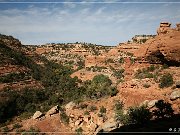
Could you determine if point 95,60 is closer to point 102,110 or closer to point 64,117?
point 64,117

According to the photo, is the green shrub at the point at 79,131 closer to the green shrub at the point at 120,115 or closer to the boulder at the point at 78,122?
the boulder at the point at 78,122

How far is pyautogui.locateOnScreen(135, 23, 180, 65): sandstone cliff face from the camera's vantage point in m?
25.5

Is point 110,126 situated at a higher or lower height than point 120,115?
lower

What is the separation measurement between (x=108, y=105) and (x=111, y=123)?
4.76 meters

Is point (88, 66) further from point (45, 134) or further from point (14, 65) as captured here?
point (45, 134)

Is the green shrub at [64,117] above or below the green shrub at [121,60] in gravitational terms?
below

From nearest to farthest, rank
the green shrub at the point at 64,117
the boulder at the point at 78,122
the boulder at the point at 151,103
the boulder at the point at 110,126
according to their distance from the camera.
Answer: the boulder at the point at 110,126 < the boulder at the point at 151,103 < the boulder at the point at 78,122 < the green shrub at the point at 64,117

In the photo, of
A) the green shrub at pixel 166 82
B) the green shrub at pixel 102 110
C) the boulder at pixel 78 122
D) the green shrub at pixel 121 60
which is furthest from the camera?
the green shrub at pixel 121 60

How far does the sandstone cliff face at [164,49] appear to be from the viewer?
2547 cm

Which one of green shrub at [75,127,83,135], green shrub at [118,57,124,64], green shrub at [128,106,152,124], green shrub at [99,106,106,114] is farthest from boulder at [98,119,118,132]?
green shrub at [118,57,124,64]

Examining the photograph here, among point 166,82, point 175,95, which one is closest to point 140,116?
point 175,95

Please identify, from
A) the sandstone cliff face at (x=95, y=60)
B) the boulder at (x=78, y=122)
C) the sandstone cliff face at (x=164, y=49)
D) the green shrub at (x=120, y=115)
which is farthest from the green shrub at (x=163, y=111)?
the sandstone cliff face at (x=95, y=60)

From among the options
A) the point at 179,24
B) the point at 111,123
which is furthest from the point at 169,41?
the point at 111,123

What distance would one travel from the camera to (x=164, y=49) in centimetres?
2647
